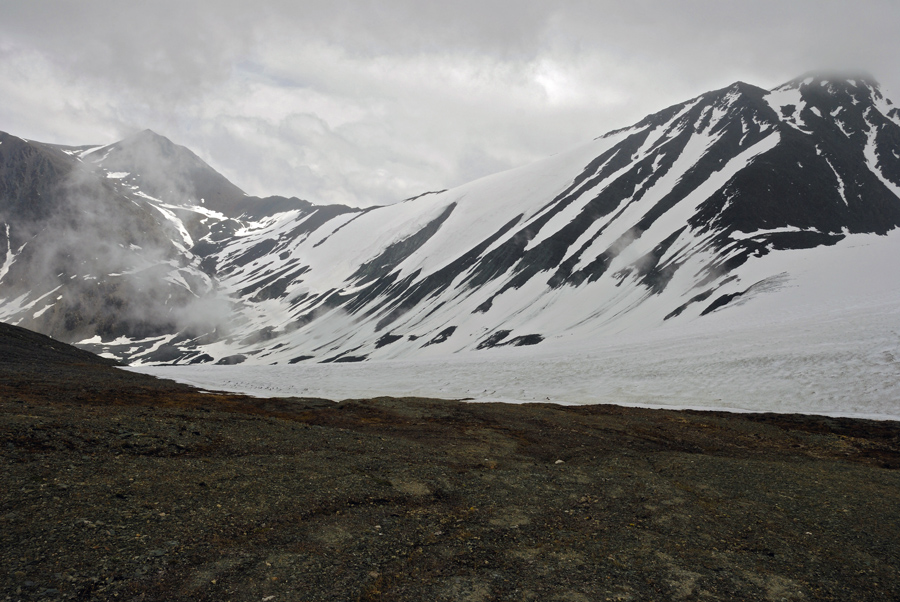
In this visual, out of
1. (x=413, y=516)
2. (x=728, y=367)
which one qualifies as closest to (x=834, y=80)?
(x=728, y=367)

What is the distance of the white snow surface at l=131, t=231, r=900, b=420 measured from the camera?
2914cm

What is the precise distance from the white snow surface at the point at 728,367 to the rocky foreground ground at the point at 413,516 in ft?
38.0

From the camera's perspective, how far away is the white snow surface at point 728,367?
29141mm

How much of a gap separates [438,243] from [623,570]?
156 metres

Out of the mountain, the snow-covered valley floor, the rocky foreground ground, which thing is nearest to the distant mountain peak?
the mountain

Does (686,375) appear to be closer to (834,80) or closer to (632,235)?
(632,235)

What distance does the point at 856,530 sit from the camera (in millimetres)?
10445

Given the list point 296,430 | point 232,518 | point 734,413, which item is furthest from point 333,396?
point 232,518

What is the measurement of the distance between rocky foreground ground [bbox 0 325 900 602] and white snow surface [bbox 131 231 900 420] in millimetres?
11573

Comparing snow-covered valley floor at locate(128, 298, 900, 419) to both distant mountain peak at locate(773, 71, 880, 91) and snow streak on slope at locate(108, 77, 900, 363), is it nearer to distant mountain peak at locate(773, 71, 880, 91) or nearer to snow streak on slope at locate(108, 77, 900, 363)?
snow streak on slope at locate(108, 77, 900, 363)

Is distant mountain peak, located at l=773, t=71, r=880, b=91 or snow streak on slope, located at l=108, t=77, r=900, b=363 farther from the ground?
distant mountain peak, located at l=773, t=71, r=880, b=91

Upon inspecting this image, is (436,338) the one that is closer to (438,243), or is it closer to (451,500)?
(438,243)

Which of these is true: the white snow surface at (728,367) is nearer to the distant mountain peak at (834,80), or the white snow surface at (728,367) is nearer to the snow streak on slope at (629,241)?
the snow streak on slope at (629,241)

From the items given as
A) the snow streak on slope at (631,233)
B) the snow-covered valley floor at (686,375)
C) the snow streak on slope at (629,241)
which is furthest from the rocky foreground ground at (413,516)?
the snow streak on slope at (631,233)
